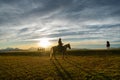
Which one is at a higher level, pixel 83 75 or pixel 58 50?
pixel 58 50

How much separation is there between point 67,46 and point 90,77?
77.6ft

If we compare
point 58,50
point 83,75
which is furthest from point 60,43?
point 83,75

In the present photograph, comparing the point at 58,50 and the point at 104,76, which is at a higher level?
the point at 58,50

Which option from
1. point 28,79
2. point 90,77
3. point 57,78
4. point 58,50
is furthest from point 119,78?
point 58,50

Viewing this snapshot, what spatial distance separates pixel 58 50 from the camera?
41.1 metres

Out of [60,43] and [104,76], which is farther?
[60,43]

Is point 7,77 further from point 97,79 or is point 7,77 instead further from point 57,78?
point 97,79

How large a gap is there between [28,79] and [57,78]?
2.87 meters

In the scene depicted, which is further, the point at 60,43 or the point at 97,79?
the point at 60,43

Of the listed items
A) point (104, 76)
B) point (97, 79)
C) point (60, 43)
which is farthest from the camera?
point (60, 43)

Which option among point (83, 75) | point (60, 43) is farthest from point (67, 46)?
point (83, 75)

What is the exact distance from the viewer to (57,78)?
1912 centimetres

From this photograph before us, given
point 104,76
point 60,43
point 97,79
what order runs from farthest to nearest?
1. point 60,43
2. point 104,76
3. point 97,79

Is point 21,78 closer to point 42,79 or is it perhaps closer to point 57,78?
point 42,79
